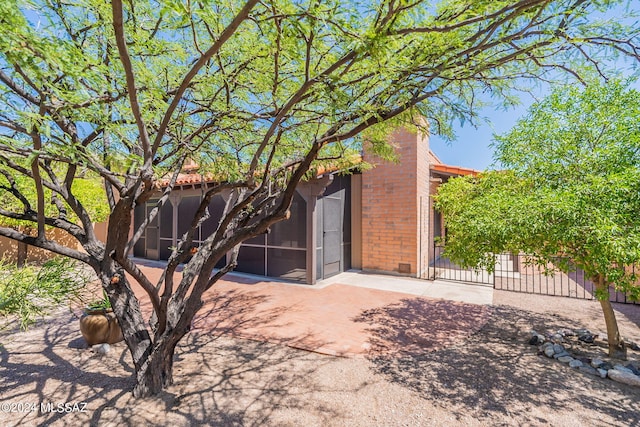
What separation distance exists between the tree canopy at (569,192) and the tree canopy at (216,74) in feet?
2.35

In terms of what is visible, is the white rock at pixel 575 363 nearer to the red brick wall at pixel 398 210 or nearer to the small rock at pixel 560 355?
the small rock at pixel 560 355

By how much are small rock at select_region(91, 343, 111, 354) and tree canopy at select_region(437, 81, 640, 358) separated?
4.93 meters

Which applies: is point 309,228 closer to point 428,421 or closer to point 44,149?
point 428,421

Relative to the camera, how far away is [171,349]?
308 centimetres

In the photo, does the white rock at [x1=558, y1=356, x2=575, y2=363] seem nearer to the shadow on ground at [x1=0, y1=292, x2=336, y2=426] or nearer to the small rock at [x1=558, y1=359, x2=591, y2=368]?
the small rock at [x1=558, y1=359, x2=591, y2=368]

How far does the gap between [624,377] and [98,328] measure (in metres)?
6.55

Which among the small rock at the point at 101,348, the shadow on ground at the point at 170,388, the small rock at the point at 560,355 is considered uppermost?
Result: the small rock at the point at 560,355

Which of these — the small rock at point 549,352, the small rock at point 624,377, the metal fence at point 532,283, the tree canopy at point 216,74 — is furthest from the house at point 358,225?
the small rock at point 624,377

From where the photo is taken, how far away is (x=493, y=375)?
3.33 metres

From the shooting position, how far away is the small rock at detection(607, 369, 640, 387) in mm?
3087

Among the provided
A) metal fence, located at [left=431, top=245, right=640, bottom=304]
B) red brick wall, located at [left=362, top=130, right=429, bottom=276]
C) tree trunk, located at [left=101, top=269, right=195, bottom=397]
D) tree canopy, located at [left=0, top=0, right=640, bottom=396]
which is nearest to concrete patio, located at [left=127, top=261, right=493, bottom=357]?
metal fence, located at [left=431, top=245, right=640, bottom=304]

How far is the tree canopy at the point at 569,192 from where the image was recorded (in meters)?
2.67

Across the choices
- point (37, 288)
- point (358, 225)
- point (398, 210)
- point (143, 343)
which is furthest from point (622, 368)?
point (358, 225)

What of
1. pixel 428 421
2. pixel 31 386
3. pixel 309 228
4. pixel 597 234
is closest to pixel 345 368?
pixel 428 421
